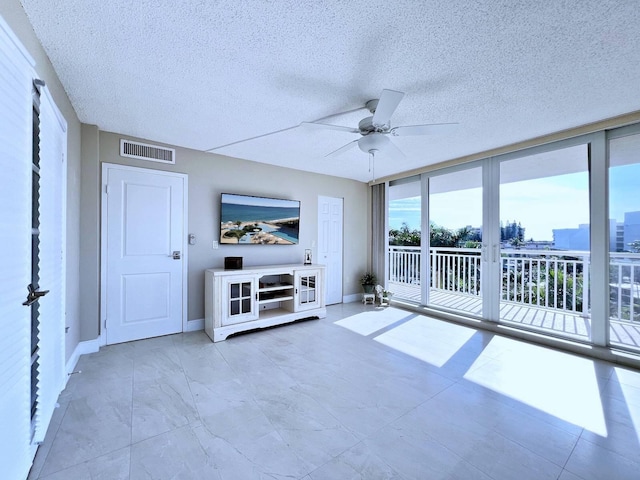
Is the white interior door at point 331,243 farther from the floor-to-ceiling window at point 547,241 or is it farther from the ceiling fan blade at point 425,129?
the ceiling fan blade at point 425,129

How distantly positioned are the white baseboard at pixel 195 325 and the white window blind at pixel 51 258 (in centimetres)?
140

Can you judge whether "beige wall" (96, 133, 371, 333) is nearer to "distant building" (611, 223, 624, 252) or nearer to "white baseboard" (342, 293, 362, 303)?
"white baseboard" (342, 293, 362, 303)

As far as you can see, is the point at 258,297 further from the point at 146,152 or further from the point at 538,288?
the point at 538,288

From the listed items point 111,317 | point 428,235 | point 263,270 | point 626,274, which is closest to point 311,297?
point 263,270

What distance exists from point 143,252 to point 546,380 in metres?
4.34

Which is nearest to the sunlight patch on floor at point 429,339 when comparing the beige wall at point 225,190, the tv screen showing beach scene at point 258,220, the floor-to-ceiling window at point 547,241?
the floor-to-ceiling window at point 547,241

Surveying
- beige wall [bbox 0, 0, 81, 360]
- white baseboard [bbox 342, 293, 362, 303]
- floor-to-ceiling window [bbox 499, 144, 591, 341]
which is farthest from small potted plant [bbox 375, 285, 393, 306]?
beige wall [bbox 0, 0, 81, 360]

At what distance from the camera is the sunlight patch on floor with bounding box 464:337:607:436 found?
6.31 ft

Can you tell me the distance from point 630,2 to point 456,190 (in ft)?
10.1

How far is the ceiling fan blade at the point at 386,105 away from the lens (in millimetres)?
1748

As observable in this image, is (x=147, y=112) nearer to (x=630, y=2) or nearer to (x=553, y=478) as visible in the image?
(x=630, y=2)

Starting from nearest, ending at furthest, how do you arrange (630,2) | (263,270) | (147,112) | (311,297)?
(630,2) → (147,112) → (263,270) → (311,297)

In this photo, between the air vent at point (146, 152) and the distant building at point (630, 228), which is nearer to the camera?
the distant building at point (630, 228)

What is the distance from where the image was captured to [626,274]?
9.40 ft
